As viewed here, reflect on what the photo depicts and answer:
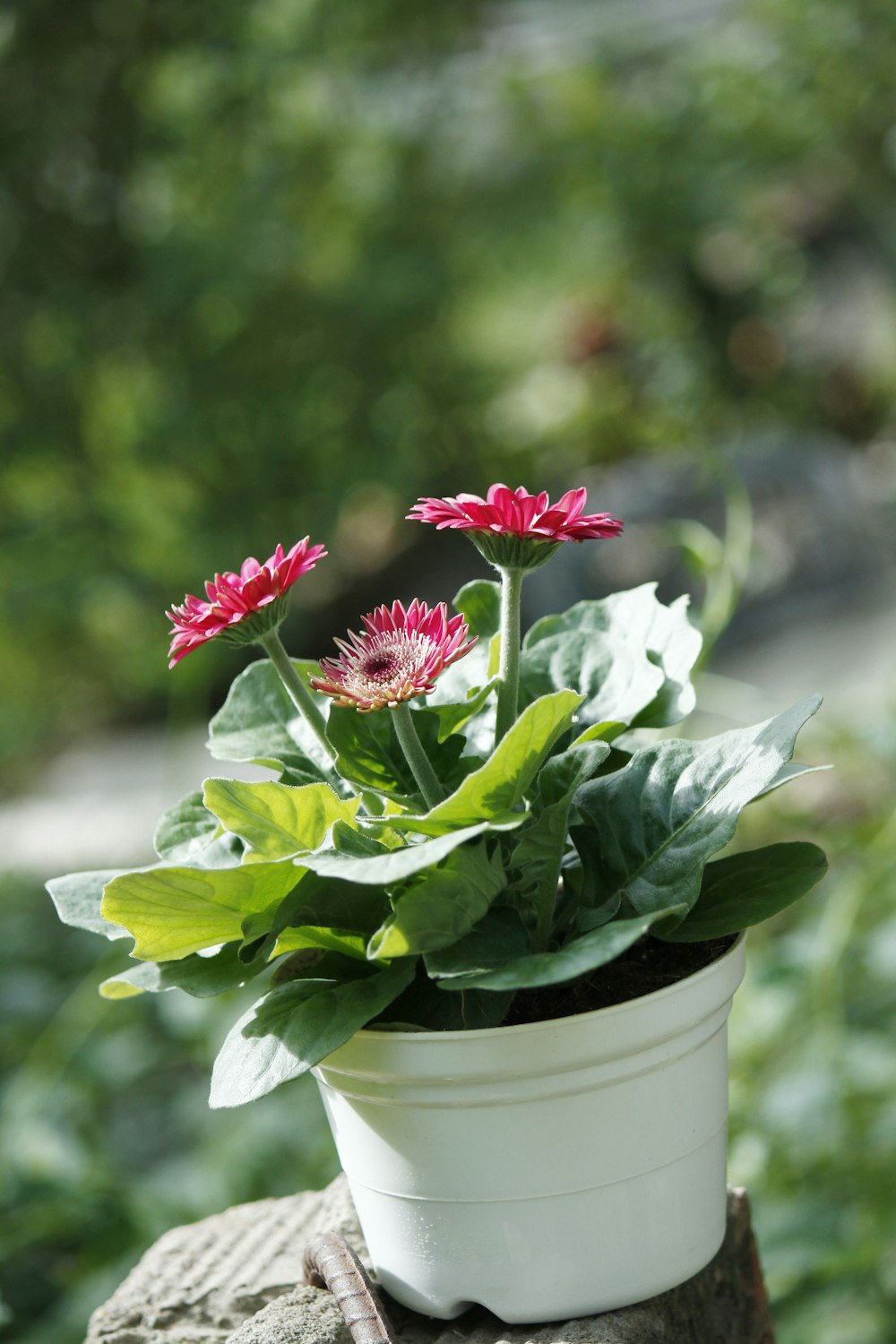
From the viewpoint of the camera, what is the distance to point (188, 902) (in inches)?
20.4

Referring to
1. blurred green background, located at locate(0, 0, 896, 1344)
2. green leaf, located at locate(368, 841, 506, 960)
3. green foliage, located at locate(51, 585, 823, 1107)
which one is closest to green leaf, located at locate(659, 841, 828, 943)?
green foliage, located at locate(51, 585, 823, 1107)

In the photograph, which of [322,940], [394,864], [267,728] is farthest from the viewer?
[267,728]

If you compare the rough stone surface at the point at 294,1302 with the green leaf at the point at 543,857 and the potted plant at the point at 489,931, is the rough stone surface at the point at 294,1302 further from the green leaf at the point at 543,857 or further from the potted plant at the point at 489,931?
the green leaf at the point at 543,857

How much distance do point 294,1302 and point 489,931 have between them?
235 mm

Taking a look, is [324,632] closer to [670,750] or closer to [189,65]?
[189,65]

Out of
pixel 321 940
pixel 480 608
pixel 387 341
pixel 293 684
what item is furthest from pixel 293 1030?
pixel 387 341

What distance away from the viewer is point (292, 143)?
3424 mm

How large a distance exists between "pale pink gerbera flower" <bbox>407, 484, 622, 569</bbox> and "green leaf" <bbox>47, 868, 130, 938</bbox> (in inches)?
9.2

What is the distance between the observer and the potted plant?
508 millimetres

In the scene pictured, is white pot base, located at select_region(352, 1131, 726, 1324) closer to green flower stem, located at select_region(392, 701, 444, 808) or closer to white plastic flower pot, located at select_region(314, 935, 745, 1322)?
white plastic flower pot, located at select_region(314, 935, 745, 1322)

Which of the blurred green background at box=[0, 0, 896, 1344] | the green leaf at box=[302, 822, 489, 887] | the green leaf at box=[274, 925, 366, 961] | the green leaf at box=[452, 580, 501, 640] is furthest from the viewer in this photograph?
the blurred green background at box=[0, 0, 896, 1344]

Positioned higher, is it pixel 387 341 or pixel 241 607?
pixel 241 607

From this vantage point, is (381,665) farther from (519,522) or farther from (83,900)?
(83,900)

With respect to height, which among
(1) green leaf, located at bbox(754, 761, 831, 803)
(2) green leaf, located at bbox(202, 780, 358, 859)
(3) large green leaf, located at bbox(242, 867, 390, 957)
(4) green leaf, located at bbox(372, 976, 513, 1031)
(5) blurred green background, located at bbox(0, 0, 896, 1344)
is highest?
(2) green leaf, located at bbox(202, 780, 358, 859)
